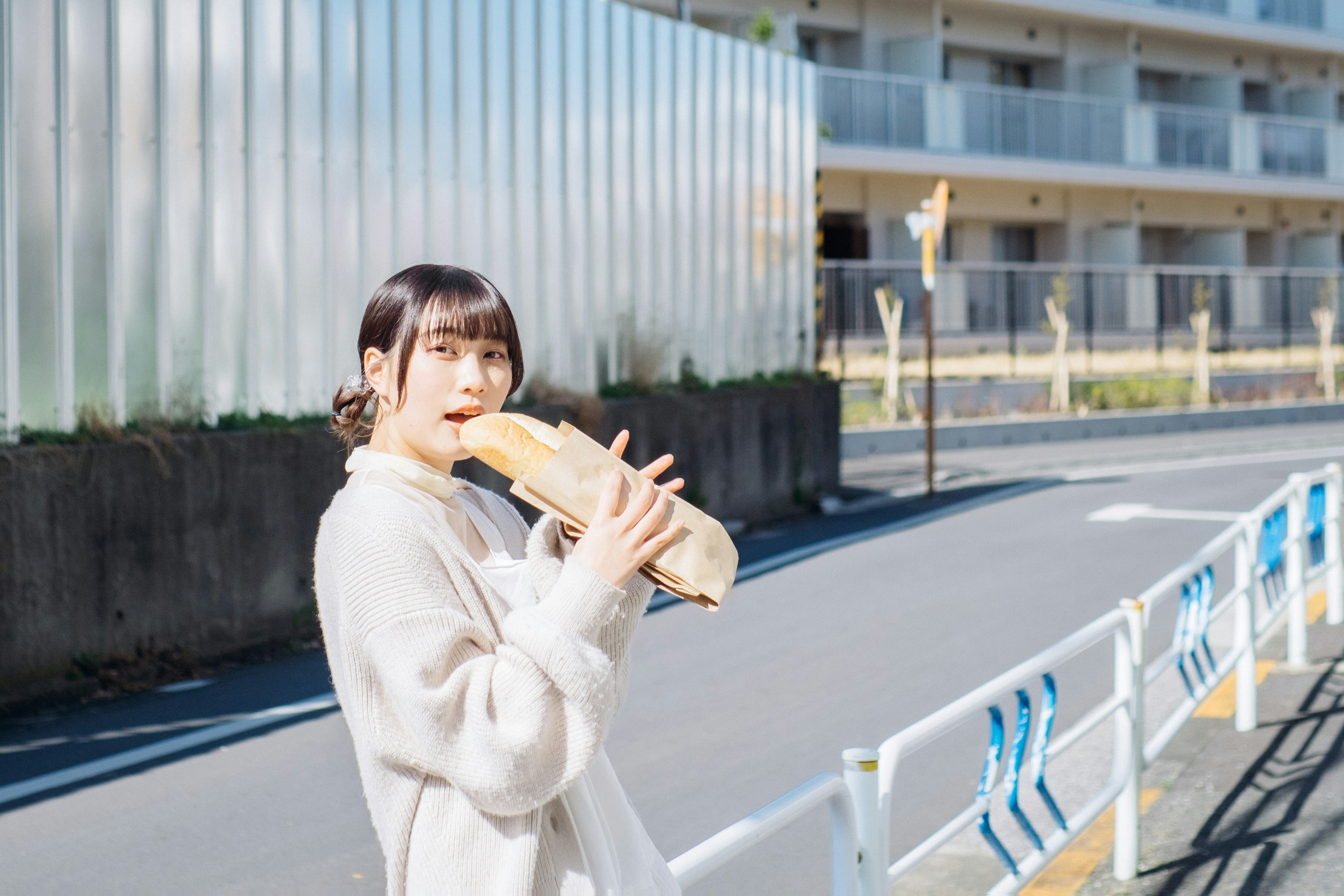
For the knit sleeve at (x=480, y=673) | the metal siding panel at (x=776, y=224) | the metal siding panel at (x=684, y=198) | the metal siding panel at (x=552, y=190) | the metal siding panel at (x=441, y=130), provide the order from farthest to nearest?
the metal siding panel at (x=776, y=224), the metal siding panel at (x=684, y=198), the metal siding panel at (x=552, y=190), the metal siding panel at (x=441, y=130), the knit sleeve at (x=480, y=673)

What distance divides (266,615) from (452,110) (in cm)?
429

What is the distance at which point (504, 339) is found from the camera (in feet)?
6.07

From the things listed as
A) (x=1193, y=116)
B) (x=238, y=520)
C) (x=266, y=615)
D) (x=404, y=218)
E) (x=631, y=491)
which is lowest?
(x=266, y=615)

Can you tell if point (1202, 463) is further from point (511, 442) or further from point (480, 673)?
point (480, 673)

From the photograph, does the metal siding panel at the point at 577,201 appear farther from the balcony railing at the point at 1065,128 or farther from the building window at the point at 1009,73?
A: the building window at the point at 1009,73

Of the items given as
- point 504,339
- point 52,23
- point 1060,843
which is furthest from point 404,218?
point 504,339

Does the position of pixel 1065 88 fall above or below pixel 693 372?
above

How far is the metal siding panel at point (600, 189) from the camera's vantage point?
475 inches

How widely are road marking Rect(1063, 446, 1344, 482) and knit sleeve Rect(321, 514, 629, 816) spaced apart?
15.6m

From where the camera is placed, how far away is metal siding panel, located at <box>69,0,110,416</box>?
303 inches

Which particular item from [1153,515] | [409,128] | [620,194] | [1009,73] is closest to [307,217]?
[409,128]

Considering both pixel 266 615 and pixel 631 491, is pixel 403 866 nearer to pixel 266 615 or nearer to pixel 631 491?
pixel 631 491

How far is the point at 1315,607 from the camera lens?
8.78m

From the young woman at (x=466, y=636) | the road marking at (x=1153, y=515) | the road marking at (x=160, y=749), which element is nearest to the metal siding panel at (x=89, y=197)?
the road marking at (x=160, y=749)
